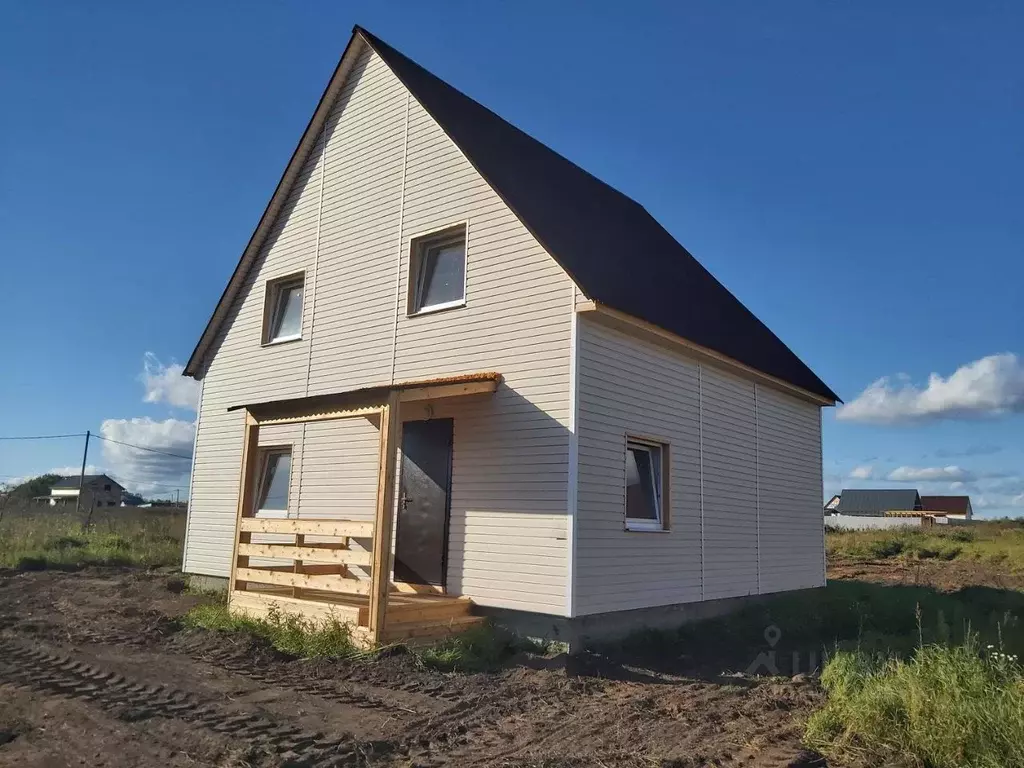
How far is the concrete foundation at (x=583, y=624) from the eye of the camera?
8.45 metres

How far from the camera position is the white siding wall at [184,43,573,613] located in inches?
354

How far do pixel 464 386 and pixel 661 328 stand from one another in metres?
2.66

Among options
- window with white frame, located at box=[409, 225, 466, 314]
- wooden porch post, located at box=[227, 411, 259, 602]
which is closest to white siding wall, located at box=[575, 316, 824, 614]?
window with white frame, located at box=[409, 225, 466, 314]

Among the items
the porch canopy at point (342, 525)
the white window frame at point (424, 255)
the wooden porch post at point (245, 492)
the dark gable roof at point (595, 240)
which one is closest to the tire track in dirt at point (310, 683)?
the porch canopy at point (342, 525)

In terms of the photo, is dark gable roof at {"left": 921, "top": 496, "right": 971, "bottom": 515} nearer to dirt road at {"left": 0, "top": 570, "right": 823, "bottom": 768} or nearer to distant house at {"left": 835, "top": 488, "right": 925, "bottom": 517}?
distant house at {"left": 835, "top": 488, "right": 925, "bottom": 517}

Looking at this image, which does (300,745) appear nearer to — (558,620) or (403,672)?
(403,672)

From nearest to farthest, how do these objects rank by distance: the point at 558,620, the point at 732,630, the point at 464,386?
the point at 558,620 → the point at 464,386 → the point at 732,630

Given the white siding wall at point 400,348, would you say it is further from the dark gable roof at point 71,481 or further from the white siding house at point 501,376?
the dark gable roof at point 71,481

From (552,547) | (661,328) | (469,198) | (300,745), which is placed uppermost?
(469,198)

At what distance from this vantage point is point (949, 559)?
29.2m

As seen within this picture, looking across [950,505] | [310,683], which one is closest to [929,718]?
[310,683]

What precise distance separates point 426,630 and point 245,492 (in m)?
3.61

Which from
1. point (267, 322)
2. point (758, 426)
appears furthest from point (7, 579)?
point (758, 426)

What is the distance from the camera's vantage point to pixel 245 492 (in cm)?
1039
